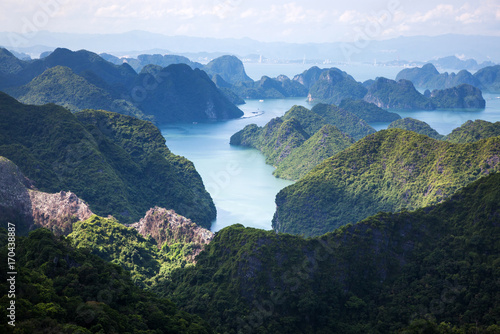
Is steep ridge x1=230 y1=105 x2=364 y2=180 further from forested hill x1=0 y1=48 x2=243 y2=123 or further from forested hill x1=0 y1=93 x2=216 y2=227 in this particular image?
forested hill x1=0 y1=48 x2=243 y2=123

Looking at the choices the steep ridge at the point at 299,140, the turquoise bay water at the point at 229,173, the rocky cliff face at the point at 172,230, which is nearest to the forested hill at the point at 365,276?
the rocky cliff face at the point at 172,230

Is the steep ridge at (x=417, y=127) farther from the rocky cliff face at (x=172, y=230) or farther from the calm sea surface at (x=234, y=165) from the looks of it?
the rocky cliff face at (x=172, y=230)

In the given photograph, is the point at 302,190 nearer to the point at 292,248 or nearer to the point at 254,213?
the point at 254,213

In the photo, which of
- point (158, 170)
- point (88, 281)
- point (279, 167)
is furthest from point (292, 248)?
point (279, 167)

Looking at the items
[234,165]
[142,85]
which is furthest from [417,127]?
[142,85]

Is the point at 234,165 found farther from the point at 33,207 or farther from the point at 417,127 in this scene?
the point at 417,127
